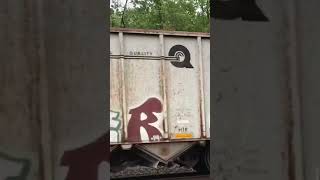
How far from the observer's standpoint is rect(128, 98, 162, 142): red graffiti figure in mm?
9922

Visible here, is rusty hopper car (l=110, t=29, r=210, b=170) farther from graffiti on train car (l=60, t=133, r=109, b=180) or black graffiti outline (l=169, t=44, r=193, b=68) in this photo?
graffiti on train car (l=60, t=133, r=109, b=180)

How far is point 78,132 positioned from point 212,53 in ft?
1.96

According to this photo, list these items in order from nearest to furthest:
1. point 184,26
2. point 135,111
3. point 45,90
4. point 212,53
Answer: point 45,90
point 212,53
point 135,111
point 184,26

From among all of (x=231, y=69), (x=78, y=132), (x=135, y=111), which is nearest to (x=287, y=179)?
(x=231, y=69)

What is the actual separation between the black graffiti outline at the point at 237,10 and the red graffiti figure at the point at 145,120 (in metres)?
7.98

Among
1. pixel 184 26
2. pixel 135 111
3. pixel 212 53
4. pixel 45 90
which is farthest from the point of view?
pixel 184 26

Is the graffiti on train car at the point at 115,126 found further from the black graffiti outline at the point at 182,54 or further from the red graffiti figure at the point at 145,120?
the black graffiti outline at the point at 182,54

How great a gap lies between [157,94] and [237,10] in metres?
8.13

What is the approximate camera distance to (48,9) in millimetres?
1752

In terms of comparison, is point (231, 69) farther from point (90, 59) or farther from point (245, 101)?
point (90, 59)

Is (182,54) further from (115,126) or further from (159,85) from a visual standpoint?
(115,126)

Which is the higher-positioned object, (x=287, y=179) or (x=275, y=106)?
(x=275, y=106)

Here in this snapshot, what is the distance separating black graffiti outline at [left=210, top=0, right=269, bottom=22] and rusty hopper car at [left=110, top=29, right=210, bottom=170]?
7701 mm

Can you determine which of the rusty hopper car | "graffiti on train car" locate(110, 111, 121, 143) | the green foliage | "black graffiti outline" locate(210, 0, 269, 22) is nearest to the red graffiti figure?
the rusty hopper car
